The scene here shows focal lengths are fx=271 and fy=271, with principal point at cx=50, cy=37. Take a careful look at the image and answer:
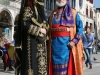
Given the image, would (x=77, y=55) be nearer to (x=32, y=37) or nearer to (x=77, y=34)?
(x=77, y=34)

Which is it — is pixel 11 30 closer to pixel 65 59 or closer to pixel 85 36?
pixel 85 36

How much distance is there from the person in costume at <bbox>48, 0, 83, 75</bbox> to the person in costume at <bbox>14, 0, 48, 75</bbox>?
443 mm

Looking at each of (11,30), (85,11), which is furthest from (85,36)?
(85,11)

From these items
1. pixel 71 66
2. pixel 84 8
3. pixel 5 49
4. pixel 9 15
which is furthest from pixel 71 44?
pixel 84 8

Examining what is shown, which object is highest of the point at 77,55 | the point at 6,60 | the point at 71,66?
the point at 77,55

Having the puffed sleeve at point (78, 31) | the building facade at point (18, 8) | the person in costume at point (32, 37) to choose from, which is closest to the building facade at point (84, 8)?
the building facade at point (18, 8)

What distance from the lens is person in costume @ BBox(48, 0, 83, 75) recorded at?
15.5ft

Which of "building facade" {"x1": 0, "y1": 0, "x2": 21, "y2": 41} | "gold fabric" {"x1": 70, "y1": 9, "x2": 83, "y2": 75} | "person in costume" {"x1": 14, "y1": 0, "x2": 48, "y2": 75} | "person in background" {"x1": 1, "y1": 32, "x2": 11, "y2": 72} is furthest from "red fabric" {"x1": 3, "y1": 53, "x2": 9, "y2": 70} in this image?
"building facade" {"x1": 0, "y1": 0, "x2": 21, "y2": 41}

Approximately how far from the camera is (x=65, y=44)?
4.73 m

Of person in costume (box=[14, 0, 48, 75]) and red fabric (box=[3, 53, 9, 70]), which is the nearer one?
person in costume (box=[14, 0, 48, 75])

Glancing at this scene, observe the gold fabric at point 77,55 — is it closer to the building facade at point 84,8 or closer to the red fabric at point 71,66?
the red fabric at point 71,66

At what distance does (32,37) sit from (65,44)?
2.39 feet

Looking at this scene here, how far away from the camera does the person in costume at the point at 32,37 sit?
4.23 m

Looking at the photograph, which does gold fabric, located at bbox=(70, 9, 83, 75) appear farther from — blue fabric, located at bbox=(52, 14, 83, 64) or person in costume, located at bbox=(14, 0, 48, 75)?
person in costume, located at bbox=(14, 0, 48, 75)
